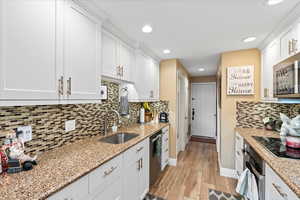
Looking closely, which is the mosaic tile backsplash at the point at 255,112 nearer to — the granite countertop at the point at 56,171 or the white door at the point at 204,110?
the granite countertop at the point at 56,171

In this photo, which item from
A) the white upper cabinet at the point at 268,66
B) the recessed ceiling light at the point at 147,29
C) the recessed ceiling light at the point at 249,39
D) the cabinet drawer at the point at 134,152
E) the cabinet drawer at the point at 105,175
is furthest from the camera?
the recessed ceiling light at the point at 249,39

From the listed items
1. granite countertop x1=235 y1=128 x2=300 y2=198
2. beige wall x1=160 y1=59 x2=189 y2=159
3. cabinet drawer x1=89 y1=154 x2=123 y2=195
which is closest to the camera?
granite countertop x1=235 y1=128 x2=300 y2=198

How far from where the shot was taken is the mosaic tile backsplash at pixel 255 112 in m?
2.37

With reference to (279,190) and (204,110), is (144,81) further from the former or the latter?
(204,110)

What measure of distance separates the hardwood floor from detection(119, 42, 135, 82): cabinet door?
71.7 inches

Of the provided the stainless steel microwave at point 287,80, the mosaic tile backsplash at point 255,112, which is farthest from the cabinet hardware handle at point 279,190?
the mosaic tile backsplash at point 255,112

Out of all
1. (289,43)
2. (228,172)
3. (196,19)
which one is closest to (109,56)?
(196,19)

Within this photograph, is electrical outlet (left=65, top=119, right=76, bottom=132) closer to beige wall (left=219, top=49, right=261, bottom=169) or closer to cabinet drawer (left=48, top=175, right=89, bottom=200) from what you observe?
cabinet drawer (left=48, top=175, right=89, bottom=200)

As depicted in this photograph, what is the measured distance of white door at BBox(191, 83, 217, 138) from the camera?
5176 millimetres

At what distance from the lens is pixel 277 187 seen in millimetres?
1044

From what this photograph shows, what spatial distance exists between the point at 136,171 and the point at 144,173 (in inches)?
11.1

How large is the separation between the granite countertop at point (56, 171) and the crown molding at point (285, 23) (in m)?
Answer: 2.22

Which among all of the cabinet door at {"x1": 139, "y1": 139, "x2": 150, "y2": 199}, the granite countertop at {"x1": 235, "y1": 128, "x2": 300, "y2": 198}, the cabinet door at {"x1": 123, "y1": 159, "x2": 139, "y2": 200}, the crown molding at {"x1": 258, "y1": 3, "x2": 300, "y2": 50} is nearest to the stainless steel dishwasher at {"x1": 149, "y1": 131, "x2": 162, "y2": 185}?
the cabinet door at {"x1": 139, "y1": 139, "x2": 150, "y2": 199}

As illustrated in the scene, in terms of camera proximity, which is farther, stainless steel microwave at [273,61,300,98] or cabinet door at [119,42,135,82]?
cabinet door at [119,42,135,82]
